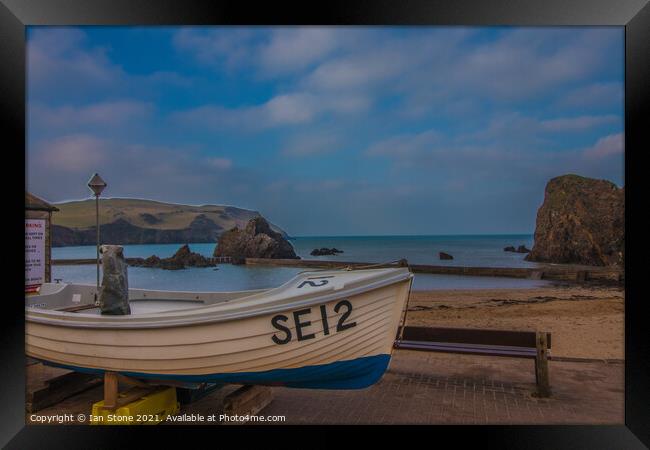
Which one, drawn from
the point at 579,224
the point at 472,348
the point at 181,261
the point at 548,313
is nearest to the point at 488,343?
the point at 472,348

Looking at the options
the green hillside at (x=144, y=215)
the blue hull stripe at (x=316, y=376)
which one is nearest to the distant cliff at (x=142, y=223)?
the green hillside at (x=144, y=215)

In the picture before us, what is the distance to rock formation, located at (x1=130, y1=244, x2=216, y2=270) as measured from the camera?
1828cm

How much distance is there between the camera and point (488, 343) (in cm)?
426

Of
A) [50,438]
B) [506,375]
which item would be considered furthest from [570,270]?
[50,438]

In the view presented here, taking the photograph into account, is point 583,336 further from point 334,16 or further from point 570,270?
point 570,270

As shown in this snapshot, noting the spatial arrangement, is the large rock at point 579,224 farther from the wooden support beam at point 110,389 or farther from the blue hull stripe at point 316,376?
the wooden support beam at point 110,389

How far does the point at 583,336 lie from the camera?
23.0ft

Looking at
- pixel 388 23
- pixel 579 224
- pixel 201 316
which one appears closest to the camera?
pixel 201 316

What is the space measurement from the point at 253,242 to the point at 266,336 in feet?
44.7

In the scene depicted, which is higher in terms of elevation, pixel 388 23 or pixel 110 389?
pixel 388 23

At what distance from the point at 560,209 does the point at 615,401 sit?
17510 mm

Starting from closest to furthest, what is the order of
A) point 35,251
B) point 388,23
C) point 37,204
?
point 388,23
point 35,251
point 37,204

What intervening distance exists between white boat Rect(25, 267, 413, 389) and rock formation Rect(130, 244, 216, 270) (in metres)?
14.9

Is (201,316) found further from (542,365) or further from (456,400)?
(542,365)
